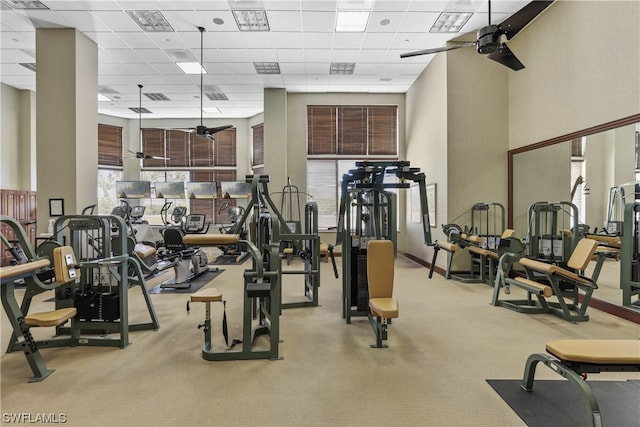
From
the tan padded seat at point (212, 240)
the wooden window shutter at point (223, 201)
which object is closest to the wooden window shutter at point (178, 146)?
the wooden window shutter at point (223, 201)

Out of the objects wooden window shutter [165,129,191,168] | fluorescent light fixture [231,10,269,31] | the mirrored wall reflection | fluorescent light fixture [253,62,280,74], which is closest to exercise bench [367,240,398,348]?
the mirrored wall reflection

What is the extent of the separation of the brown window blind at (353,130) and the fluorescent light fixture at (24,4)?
615 centimetres

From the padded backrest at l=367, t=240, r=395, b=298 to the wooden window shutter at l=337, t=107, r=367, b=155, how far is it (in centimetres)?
645

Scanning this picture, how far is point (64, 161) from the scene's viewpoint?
619 cm

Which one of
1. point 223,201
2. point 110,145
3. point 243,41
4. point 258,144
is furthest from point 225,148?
point 243,41

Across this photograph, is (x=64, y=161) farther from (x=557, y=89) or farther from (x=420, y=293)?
(x=557, y=89)

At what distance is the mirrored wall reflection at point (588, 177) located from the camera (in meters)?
4.67

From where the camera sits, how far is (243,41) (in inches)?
261

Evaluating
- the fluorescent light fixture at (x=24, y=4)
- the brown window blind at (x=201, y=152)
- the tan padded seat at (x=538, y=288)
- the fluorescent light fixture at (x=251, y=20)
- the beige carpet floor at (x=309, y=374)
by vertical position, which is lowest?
the beige carpet floor at (x=309, y=374)

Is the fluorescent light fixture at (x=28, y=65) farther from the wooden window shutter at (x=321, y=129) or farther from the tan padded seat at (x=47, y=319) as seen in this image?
the tan padded seat at (x=47, y=319)

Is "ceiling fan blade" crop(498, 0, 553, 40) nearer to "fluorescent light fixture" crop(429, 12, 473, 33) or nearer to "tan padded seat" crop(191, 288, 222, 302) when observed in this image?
"fluorescent light fixture" crop(429, 12, 473, 33)

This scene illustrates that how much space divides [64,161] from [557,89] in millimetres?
8857

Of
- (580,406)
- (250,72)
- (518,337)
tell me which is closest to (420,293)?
(518,337)

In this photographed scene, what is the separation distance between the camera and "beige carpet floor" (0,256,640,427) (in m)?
2.37
